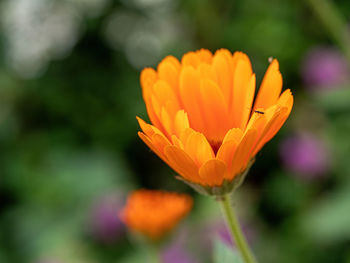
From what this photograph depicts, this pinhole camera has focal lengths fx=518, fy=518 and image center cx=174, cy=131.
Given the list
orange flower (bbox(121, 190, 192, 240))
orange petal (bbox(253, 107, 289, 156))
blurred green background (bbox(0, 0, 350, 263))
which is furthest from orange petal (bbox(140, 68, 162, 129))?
A: blurred green background (bbox(0, 0, 350, 263))

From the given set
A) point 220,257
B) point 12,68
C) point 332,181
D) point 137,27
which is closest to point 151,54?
point 137,27

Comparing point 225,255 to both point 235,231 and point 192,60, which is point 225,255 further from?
point 192,60

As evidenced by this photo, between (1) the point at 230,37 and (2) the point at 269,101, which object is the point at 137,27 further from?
(2) the point at 269,101

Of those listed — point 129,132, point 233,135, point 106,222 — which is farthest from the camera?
point 129,132

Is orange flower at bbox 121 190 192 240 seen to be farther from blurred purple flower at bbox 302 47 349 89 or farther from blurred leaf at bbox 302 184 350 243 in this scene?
blurred purple flower at bbox 302 47 349 89

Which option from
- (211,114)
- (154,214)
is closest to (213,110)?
(211,114)
